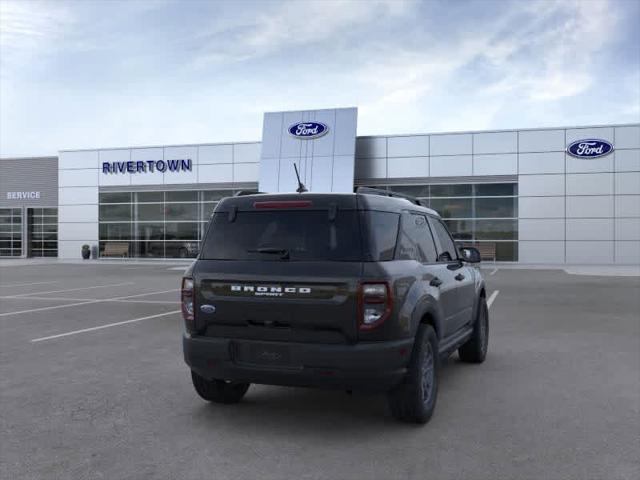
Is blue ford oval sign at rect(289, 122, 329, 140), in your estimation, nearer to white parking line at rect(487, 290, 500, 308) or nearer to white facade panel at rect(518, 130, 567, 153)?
white facade panel at rect(518, 130, 567, 153)

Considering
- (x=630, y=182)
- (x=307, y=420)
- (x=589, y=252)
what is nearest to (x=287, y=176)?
(x=589, y=252)

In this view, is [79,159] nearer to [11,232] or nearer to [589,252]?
[11,232]

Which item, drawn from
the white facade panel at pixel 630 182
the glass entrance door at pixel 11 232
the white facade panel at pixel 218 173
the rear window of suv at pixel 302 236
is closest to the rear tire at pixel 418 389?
the rear window of suv at pixel 302 236

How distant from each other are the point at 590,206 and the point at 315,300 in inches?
1158

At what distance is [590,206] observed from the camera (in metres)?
30.7

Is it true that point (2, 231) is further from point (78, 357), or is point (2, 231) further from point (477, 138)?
point (78, 357)

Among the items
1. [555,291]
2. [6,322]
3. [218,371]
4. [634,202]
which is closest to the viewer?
[218,371]

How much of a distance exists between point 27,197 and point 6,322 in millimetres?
33229

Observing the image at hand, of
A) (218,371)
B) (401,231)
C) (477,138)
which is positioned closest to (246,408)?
(218,371)

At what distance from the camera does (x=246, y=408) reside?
5398mm

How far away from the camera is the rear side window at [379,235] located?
15.2ft

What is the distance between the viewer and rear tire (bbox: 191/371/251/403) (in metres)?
5.34

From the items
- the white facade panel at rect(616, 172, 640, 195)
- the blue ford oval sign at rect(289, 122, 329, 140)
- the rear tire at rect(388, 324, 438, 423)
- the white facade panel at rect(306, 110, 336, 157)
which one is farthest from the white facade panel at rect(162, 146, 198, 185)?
the rear tire at rect(388, 324, 438, 423)

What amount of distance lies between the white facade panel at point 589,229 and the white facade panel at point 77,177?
27.2 m
